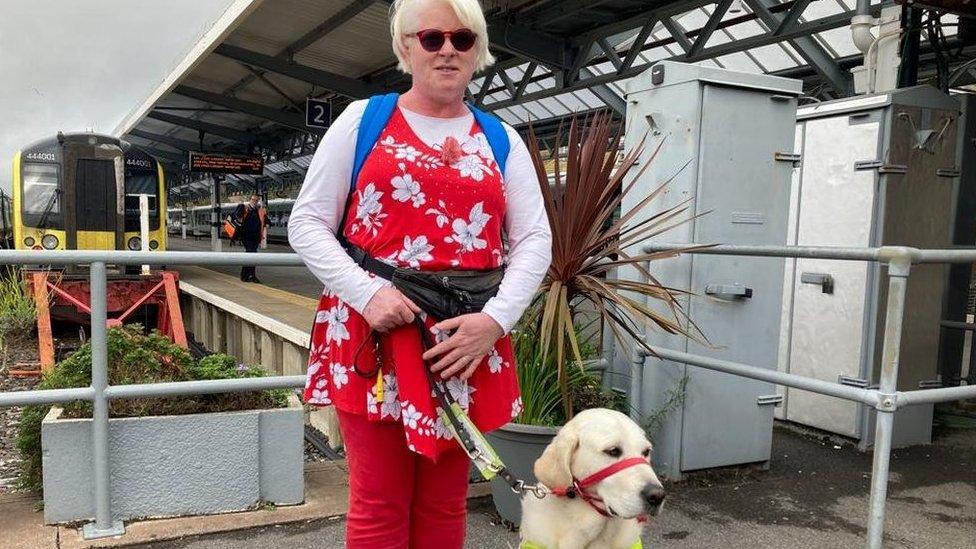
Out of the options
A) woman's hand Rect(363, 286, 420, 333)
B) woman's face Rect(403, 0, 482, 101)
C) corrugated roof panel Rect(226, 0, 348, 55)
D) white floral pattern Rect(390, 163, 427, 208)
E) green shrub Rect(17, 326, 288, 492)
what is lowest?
green shrub Rect(17, 326, 288, 492)

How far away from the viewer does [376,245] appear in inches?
69.4

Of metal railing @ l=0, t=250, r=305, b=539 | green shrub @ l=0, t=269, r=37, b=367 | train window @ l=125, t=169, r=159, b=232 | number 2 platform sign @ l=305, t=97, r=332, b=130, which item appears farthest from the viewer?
number 2 platform sign @ l=305, t=97, r=332, b=130

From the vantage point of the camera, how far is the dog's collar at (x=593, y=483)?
82.2 inches

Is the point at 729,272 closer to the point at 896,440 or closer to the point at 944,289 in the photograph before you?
the point at 896,440

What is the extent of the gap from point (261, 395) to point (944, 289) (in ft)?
16.1

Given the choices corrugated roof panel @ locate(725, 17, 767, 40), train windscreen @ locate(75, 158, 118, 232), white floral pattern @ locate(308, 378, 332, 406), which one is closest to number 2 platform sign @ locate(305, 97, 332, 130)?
train windscreen @ locate(75, 158, 118, 232)

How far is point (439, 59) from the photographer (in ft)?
5.85

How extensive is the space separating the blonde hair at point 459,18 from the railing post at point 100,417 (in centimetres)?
189

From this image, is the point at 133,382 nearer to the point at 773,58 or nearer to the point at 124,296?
the point at 124,296

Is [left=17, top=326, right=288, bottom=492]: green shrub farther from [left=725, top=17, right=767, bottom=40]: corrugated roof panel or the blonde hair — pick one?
[left=725, top=17, right=767, bottom=40]: corrugated roof panel

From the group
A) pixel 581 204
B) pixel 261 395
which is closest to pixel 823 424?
pixel 581 204

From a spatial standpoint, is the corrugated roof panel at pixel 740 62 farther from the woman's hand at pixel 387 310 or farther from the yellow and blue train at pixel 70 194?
the woman's hand at pixel 387 310

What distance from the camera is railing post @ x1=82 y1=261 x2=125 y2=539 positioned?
3.07m

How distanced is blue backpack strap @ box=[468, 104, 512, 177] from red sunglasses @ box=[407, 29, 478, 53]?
23 cm
